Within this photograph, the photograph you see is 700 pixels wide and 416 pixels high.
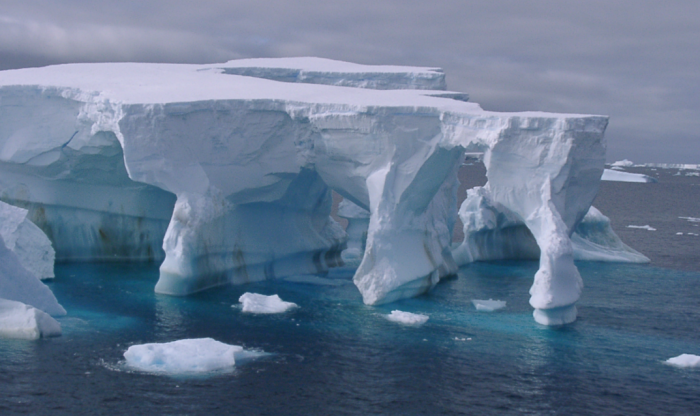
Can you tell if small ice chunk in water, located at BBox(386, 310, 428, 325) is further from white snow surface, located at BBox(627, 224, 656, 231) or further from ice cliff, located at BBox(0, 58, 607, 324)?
white snow surface, located at BBox(627, 224, 656, 231)

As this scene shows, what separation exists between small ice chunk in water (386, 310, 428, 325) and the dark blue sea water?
28 centimetres

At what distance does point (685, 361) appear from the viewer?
15328mm

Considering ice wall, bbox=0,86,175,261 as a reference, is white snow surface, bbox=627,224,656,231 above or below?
below

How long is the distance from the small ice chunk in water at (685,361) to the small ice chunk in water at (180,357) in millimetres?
9335

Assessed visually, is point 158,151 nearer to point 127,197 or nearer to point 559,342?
point 127,197

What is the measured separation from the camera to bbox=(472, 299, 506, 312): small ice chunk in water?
65.1ft

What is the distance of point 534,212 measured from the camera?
18531 millimetres

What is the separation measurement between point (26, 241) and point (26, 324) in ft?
21.8

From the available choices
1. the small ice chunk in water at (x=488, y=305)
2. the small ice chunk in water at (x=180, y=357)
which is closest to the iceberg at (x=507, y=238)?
the small ice chunk in water at (x=488, y=305)

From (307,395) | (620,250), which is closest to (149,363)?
(307,395)

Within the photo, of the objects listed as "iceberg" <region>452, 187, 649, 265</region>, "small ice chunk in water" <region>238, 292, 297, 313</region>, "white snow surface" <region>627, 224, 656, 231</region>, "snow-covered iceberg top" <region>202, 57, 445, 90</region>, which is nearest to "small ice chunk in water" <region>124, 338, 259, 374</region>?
"small ice chunk in water" <region>238, 292, 297, 313</region>

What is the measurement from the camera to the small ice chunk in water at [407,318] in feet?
59.4

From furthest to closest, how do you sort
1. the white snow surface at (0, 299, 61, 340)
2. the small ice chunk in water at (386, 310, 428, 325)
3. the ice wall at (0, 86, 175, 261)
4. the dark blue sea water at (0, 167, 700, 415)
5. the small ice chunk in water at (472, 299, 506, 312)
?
the ice wall at (0, 86, 175, 261) → the small ice chunk in water at (472, 299, 506, 312) → the small ice chunk in water at (386, 310, 428, 325) → the white snow surface at (0, 299, 61, 340) → the dark blue sea water at (0, 167, 700, 415)

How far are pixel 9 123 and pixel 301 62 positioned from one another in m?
11.4
